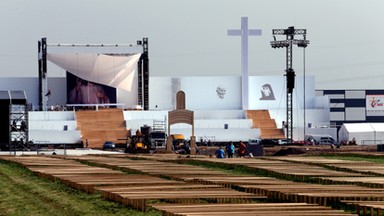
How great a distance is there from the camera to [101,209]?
814 inches

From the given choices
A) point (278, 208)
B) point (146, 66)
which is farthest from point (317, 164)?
point (146, 66)

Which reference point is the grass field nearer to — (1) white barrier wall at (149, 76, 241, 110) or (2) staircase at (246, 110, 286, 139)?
(2) staircase at (246, 110, 286, 139)

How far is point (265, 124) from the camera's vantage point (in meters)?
97.4

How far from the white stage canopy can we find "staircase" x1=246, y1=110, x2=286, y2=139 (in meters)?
11.1

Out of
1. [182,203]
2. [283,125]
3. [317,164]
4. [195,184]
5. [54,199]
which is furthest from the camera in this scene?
[283,125]

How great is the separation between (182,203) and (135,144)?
49.1 meters

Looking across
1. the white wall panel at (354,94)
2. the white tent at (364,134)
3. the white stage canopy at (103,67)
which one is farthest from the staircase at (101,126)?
the white wall panel at (354,94)

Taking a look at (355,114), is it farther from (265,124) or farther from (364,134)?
(364,134)

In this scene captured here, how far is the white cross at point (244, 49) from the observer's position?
327 ft

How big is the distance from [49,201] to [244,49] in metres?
78.7

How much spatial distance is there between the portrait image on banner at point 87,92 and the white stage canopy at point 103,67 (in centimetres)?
45

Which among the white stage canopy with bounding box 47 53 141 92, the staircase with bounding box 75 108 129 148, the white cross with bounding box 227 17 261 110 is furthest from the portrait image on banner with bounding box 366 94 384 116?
the staircase with bounding box 75 108 129 148

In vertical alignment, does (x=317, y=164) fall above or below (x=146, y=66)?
below

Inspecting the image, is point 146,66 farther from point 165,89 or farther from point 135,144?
point 135,144
